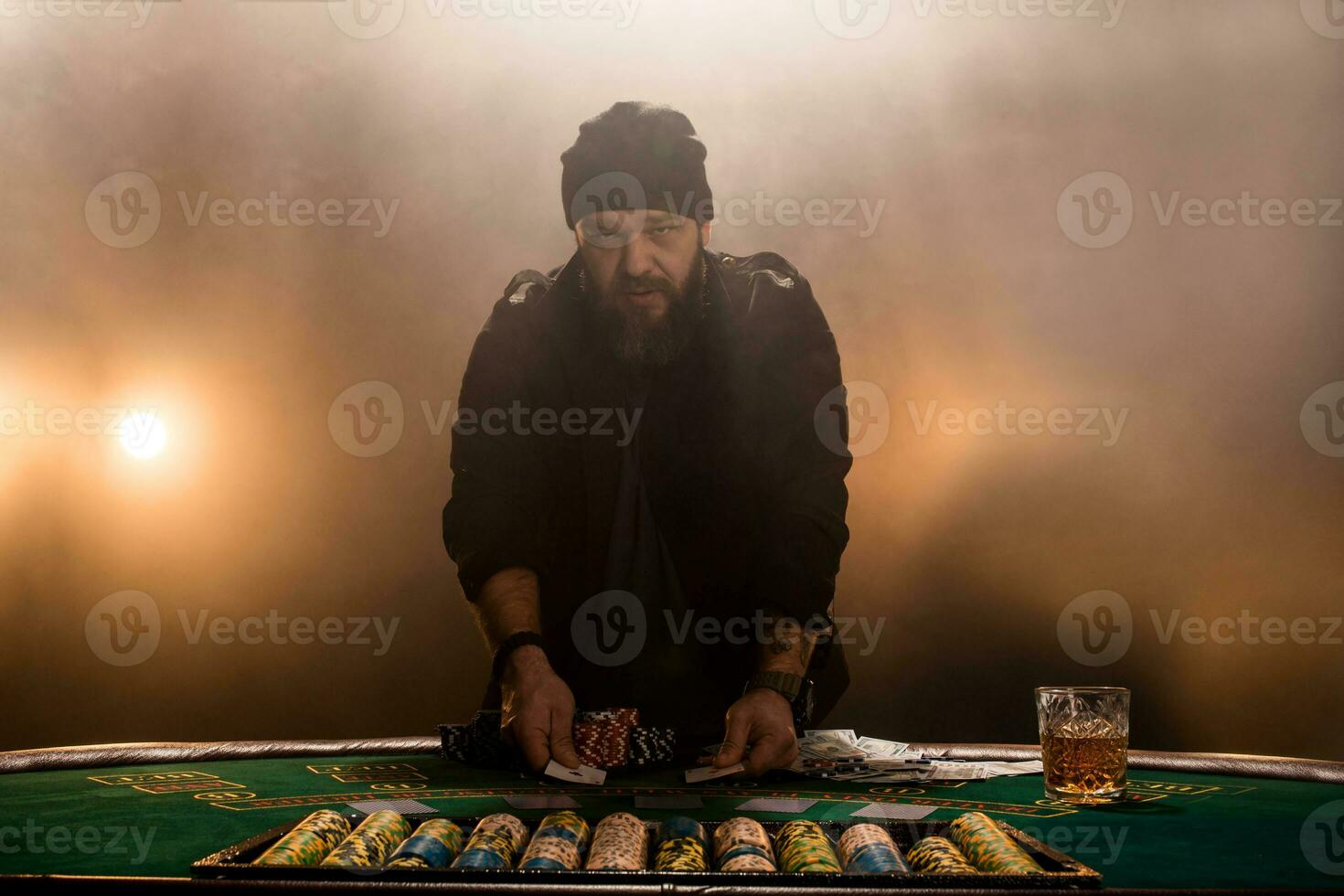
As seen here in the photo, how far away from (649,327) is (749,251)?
504mm

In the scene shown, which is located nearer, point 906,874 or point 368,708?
point 906,874

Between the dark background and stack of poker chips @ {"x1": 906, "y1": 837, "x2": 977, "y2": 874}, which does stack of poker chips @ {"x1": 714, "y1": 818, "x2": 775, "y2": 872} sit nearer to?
stack of poker chips @ {"x1": 906, "y1": 837, "x2": 977, "y2": 874}

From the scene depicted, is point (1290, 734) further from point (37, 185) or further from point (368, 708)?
point (37, 185)

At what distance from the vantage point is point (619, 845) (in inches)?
52.1

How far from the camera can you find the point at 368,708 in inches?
141

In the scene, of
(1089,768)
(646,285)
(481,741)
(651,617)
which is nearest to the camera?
(1089,768)

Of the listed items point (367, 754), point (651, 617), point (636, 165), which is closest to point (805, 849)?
point (367, 754)

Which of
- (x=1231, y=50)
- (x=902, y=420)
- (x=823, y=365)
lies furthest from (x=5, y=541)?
(x=1231, y=50)

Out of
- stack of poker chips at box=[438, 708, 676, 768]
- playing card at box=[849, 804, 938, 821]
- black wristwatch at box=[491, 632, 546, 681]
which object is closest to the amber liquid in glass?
playing card at box=[849, 804, 938, 821]

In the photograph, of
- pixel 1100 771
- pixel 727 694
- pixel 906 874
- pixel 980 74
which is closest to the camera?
pixel 906 874

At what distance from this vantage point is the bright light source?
3689 millimetres

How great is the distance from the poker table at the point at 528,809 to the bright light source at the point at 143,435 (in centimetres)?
162

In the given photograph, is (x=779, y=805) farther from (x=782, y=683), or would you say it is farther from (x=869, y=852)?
(x=782, y=683)

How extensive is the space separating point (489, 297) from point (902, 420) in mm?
1472
